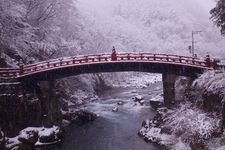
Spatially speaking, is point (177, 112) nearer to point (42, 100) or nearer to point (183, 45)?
point (42, 100)

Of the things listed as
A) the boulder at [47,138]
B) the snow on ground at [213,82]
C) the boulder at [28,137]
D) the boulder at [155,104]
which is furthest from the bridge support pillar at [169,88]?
the boulder at [28,137]

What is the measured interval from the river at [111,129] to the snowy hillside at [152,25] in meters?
21.5

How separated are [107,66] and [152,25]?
7625 centimetres

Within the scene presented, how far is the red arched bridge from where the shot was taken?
3534 cm

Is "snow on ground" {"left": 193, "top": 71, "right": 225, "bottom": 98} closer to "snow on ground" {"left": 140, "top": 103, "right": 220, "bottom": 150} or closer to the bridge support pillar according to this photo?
"snow on ground" {"left": 140, "top": 103, "right": 220, "bottom": 150}

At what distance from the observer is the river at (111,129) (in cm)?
3216

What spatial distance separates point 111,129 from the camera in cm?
Result: 3719

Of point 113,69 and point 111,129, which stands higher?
point 113,69

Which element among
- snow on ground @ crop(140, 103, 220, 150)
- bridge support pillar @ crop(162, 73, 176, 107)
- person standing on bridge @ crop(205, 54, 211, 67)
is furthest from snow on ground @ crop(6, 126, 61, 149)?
person standing on bridge @ crop(205, 54, 211, 67)

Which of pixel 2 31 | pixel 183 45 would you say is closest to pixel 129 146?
pixel 2 31

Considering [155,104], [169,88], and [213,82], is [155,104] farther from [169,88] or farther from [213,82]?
[213,82]

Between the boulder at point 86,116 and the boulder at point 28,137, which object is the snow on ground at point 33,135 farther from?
the boulder at point 86,116

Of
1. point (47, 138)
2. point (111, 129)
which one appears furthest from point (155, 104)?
point (47, 138)

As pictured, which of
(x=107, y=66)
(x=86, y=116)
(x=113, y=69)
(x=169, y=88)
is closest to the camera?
(x=169, y=88)
